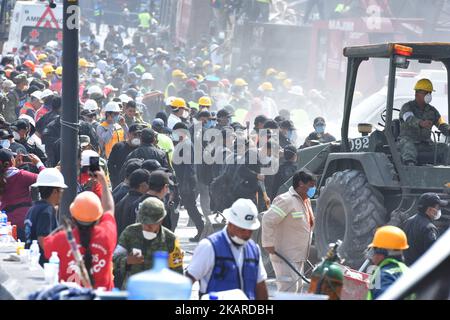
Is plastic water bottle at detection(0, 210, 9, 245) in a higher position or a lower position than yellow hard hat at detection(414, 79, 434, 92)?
lower

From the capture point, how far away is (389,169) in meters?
12.0

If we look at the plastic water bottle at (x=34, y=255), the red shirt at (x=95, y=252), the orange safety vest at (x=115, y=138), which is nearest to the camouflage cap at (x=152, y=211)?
the red shirt at (x=95, y=252)

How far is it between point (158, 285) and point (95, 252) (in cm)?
231

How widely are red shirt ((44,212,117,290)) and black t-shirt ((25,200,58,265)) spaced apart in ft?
2.33

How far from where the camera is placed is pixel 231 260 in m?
7.83

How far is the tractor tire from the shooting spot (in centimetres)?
1185

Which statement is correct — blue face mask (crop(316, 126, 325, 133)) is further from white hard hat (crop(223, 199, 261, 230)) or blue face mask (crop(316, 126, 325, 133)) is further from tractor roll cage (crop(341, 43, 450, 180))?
white hard hat (crop(223, 199, 261, 230))

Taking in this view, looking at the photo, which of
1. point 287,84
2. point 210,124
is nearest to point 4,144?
point 210,124

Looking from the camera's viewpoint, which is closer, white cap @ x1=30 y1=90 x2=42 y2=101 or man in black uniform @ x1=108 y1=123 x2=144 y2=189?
man in black uniform @ x1=108 y1=123 x2=144 y2=189

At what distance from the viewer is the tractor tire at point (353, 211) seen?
1185cm

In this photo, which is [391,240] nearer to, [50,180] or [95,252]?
[95,252]

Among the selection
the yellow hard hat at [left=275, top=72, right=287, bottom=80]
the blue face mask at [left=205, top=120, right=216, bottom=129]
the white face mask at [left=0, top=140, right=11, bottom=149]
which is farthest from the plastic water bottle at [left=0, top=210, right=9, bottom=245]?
the yellow hard hat at [left=275, top=72, right=287, bottom=80]

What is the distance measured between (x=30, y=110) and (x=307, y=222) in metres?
9.28

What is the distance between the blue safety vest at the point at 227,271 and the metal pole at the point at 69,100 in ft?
9.14
